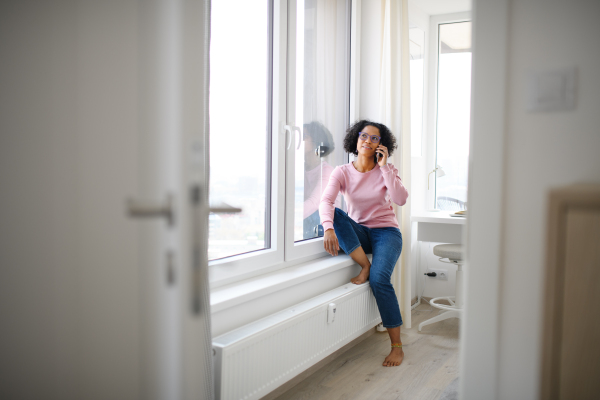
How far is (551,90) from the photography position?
2.30ft

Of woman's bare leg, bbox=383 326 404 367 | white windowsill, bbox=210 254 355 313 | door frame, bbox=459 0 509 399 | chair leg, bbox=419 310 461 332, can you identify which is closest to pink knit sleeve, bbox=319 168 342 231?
white windowsill, bbox=210 254 355 313

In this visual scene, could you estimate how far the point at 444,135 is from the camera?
11.2 ft

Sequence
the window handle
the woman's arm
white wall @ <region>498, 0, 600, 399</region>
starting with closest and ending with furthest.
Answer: white wall @ <region>498, 0, 600, 399</region>, the window handle, the woman's arm

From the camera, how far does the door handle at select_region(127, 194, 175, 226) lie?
0.74 m

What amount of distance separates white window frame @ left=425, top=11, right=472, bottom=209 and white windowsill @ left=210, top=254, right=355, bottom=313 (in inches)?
53.4

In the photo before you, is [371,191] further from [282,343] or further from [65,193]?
[65,193]

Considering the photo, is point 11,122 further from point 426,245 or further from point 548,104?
point 426,245

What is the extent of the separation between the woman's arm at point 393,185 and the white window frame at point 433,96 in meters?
1.13

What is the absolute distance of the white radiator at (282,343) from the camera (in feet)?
4.65

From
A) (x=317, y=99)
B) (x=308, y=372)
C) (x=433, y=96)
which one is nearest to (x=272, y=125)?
(x=317, y=99)

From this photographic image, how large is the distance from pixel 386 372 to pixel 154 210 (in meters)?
1.68

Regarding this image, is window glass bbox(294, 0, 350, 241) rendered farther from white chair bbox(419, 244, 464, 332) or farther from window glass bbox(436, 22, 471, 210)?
window glass bbox(436, 22, 471, 210)

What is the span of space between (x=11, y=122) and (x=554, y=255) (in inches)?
34.8

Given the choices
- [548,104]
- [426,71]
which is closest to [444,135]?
[426,71]
